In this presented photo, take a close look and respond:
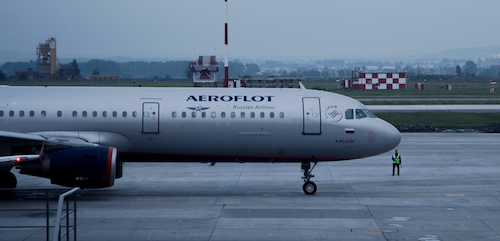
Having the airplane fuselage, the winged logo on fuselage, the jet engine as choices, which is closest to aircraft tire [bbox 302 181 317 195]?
the airplane fuselage

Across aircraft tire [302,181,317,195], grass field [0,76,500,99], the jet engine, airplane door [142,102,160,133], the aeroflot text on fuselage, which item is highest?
grass field [0,76,500,99]

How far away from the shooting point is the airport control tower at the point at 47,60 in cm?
13125

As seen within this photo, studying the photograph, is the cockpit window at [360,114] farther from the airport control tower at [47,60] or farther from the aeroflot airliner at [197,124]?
the airport control tower at [47,60]

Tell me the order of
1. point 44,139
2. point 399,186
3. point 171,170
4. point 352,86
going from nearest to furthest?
point 44,139, point 399,186, point 171,170, point 352,86

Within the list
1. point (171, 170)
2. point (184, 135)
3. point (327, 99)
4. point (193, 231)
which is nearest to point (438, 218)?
point (327, 99)

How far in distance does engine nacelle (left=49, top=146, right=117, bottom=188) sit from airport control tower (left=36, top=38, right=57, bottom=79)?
122631 mm

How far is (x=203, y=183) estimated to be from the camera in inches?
845

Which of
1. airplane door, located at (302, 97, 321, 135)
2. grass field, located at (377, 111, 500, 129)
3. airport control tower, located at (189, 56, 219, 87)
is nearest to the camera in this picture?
airplane door, located at (302, 97, 321, 135)

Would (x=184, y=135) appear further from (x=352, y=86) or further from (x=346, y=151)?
(x=352, y=86)

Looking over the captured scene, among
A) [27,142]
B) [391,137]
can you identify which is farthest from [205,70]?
[27,142]

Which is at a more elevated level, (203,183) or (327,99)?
(327,99)

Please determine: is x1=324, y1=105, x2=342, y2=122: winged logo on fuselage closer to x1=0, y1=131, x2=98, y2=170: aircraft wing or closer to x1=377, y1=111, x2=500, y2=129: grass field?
x1=0, y1=131, x2=98, y2=170: aircraft wing

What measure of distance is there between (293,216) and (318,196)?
3302 millimetres

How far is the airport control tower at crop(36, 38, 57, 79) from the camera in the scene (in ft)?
431
